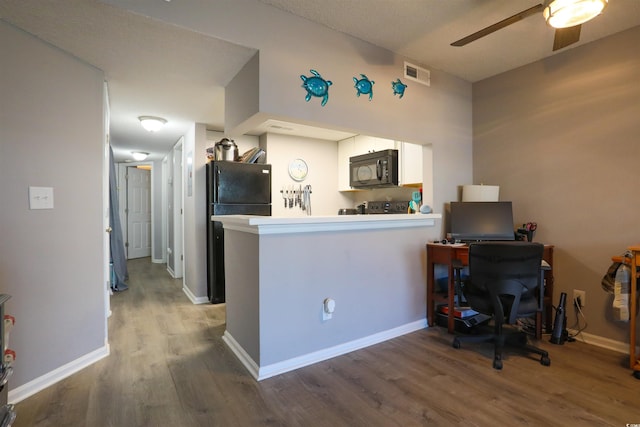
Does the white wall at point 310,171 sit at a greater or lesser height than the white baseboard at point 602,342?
greater

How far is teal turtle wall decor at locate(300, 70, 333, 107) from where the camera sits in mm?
2295

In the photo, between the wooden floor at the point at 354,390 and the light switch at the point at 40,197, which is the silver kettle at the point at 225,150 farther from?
the wooden floor at the point at 354,390

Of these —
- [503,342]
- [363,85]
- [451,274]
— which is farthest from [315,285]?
[363,85]

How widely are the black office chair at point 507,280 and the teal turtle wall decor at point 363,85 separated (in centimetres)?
146

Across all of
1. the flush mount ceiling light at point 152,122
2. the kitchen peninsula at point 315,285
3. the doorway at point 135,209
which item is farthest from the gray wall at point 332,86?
the doorway at point 135,209

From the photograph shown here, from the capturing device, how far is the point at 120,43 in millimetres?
2062

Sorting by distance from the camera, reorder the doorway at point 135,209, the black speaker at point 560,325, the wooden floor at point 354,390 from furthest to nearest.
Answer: the doorway at point 135,209 < the black speaker at point 560,325 < the wooden floor at point 354,390

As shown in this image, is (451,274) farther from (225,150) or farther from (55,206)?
(55,206)

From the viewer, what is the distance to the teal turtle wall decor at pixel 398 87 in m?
2.80

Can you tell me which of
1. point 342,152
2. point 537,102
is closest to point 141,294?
point 342,152

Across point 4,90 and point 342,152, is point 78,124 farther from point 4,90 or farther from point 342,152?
point 342,152


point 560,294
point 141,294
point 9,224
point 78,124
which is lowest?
point 141,294

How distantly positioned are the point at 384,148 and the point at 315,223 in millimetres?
2019

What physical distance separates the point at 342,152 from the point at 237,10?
2.87 m
